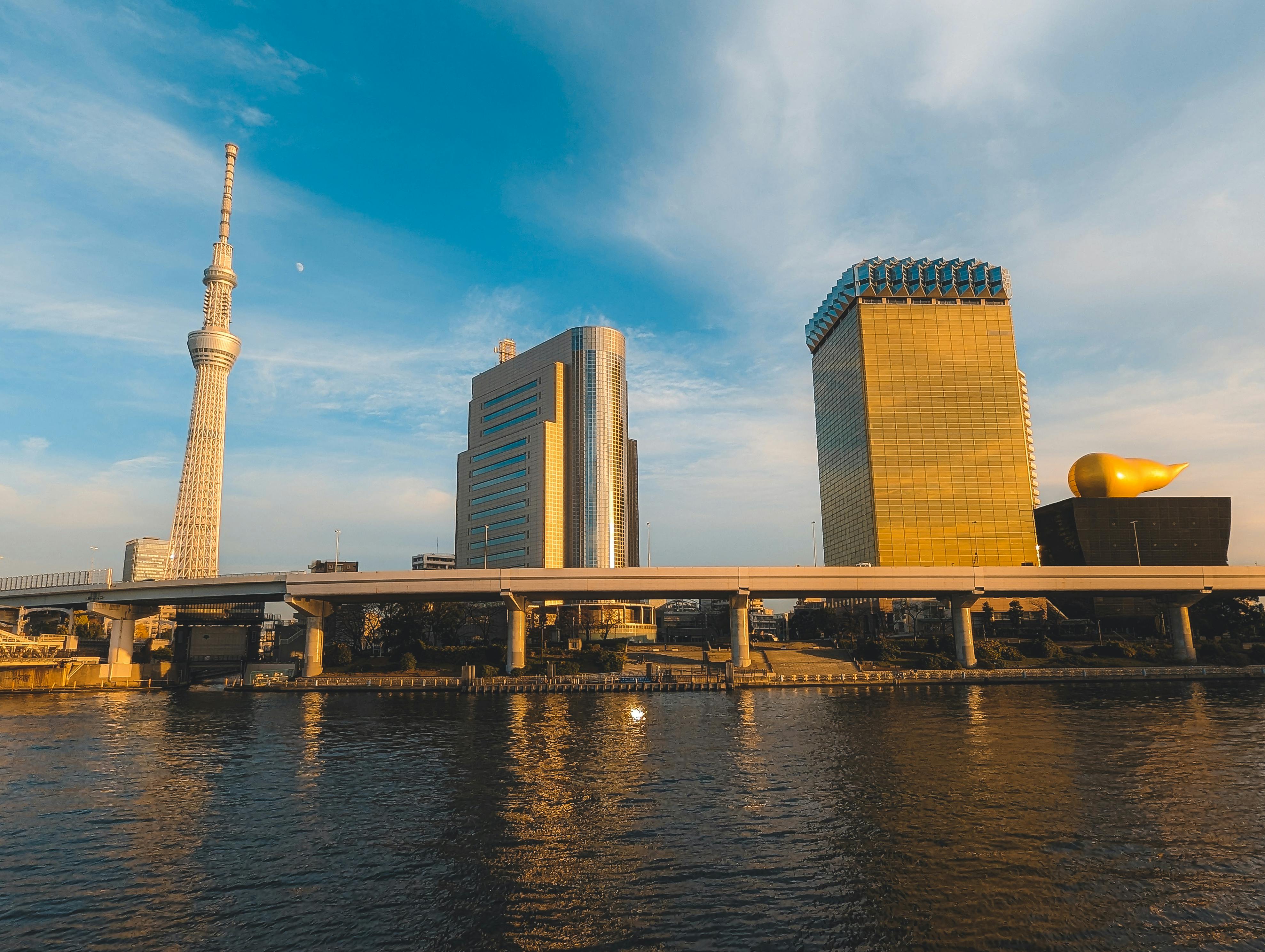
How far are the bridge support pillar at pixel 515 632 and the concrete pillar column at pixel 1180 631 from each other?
9599cm

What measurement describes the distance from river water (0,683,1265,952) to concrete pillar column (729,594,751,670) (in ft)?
146

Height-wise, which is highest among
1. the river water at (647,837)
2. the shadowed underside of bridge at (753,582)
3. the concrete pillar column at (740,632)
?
the shadowed underside of bridge at (753,582)

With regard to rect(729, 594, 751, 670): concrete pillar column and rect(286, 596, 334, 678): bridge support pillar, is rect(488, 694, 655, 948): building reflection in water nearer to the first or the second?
rect(729, 594, 751, 670): concrete pillar column

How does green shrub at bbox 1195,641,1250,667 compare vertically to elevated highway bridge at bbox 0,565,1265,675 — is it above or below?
below

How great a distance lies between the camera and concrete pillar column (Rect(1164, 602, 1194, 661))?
11581cm

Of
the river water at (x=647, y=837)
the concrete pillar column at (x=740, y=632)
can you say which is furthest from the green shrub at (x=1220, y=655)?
the concrete pillar column at (x=740, y=632)

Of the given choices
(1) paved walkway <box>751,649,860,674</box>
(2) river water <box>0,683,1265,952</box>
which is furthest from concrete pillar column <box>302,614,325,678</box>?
(1) paved walkway <box>751,649,860,674</box>

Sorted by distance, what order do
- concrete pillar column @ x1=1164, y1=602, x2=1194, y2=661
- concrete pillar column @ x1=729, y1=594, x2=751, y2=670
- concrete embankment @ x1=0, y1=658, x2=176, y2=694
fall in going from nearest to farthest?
concrete pillar column @ x1=729, y1=594, x2=751, y2=670 → concrete embankment @ x1=0, y1=658, x2=176, y2=694 → concrete pillar column @ x1=1164, y1=602, x2=1194, y2=661

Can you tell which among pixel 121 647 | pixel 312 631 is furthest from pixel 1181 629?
pixel 121 647

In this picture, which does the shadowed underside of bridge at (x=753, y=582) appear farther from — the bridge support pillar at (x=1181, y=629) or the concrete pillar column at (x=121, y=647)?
the concrete pillar column at (x=121, y=647)

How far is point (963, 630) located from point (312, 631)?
9594 cm

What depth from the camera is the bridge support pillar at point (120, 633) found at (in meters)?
125

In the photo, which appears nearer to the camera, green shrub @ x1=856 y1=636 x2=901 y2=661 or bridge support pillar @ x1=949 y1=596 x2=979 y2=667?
bridge support pillar @ x1=949 y1=596 x2=979 y2=667

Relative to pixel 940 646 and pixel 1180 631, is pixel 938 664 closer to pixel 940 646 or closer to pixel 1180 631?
pixel 940 646
